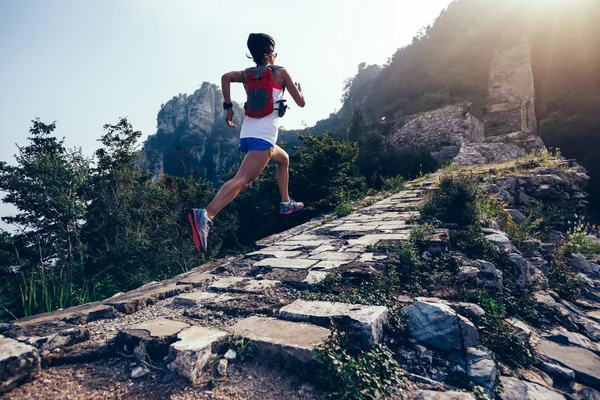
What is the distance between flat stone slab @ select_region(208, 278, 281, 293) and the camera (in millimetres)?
2287

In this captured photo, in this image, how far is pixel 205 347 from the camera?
1.43 meters

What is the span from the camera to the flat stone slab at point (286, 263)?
9.02 ft

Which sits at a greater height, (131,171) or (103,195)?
(131,171)

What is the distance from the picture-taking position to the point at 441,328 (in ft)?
5.44

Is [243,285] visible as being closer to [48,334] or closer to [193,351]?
[193,351]

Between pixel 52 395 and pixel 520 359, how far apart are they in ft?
7.50

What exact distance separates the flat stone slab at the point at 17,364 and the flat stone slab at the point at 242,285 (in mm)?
1168

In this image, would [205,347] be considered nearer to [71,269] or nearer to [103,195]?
[71,269]

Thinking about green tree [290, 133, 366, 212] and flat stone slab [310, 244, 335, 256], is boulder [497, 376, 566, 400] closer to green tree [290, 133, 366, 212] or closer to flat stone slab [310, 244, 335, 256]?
flat stone slab [310, 244, 335, 256]

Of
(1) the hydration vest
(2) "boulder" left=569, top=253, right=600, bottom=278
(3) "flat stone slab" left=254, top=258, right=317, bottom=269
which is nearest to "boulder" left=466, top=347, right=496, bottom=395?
(3) "flat stone slab" left=254, top=258, right=317, bottom=269

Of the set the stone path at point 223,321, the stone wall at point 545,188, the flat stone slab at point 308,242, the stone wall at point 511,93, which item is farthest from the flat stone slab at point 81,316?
the stone wall at point 511,93

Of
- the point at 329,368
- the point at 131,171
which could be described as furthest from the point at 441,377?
the point at 131,171

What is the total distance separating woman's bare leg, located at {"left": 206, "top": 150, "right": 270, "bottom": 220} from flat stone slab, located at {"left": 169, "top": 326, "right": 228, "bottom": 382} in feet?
4.08

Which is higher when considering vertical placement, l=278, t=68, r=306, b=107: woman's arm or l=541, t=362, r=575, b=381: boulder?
l=278, t=68, r=306, b=107: woman's arm
